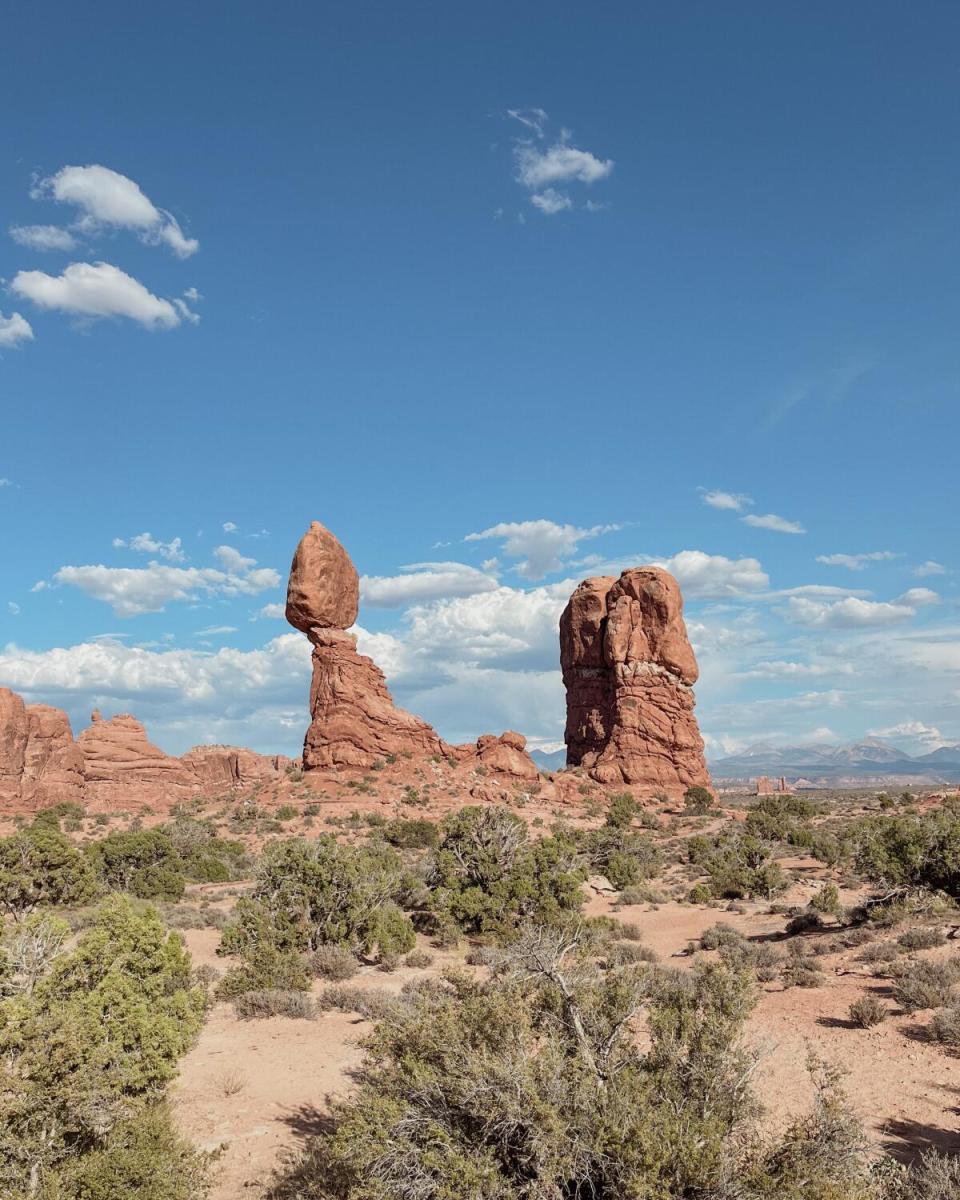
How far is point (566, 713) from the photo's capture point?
64562 millimetres

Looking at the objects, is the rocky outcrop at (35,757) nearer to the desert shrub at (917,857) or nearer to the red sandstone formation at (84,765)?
the red sandstone formation at (84,765)

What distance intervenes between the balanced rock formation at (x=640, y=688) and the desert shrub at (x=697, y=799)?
170 centimetres

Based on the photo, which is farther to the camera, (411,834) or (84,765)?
(84,765)

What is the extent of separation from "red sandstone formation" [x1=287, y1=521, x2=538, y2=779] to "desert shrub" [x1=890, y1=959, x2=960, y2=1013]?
123 feet

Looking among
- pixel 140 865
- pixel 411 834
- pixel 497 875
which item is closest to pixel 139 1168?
pixel 497 875

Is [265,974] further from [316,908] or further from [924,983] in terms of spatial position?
[924,983]

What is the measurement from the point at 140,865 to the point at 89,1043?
963 inches

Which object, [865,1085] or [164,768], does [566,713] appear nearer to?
[164,768]

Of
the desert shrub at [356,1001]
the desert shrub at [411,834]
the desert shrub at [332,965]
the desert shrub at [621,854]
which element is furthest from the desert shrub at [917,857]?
the desert shrub at [411,834]

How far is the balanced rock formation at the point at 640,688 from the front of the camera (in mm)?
54375

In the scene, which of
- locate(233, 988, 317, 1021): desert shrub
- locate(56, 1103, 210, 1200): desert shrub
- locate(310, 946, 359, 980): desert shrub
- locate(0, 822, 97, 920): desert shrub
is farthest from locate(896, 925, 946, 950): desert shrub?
locate(0, 822, 97, 920): desert shrub

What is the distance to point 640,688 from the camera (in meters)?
55.7

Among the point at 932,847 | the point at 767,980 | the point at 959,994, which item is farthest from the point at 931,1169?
the point at 932,847

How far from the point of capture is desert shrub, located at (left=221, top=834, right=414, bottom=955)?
53.2 feet
